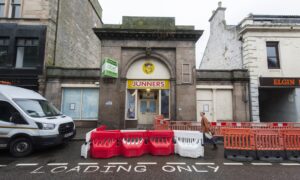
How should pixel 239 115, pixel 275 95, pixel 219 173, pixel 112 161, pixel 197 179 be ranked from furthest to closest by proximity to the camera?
pixel 275 95, pixel 239 115, pixel 112 161, pixel 219 173, pixel 197 179

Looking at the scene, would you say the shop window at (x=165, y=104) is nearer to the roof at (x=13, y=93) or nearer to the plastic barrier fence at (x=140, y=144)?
the plastic barrier fence at (x=140, y=144)

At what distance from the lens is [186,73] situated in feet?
40.9

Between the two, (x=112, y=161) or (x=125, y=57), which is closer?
(x=112, y=161)

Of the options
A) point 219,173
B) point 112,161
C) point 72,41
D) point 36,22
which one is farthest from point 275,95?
point 36,22

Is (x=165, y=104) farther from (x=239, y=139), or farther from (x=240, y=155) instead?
(x=240, y=155)

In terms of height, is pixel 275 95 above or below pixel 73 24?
below

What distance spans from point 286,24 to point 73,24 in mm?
19435

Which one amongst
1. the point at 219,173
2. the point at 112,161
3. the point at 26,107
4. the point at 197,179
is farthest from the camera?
the point at 26,107

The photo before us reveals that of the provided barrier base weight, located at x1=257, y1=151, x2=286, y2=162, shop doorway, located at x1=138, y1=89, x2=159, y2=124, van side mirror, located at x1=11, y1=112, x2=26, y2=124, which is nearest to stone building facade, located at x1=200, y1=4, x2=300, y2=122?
shop doorway, located at x1=138, y1=89, x2=159, y2=124

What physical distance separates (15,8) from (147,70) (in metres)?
12.1

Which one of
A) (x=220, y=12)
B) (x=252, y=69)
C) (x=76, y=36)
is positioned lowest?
(x=252, y=69)

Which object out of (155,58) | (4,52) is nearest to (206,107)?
(155,58)

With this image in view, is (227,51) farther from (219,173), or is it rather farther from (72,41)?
(72,41)

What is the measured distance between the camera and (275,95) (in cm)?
1498
